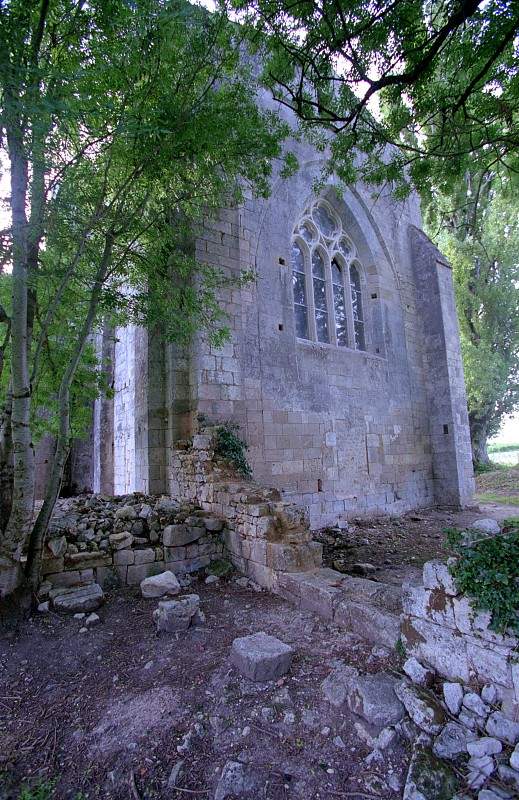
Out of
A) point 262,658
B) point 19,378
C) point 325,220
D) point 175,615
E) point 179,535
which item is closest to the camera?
point 262,658

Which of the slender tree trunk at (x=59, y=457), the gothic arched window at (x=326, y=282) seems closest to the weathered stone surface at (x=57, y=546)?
the slender tree trunk at (x=59, y=457)

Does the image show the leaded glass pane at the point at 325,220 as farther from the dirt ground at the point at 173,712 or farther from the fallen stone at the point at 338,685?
the fallen stone at the point at 338,685

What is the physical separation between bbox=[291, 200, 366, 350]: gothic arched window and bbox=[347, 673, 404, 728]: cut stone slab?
6.88m

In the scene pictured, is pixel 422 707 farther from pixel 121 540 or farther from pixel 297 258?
pixel 297 258

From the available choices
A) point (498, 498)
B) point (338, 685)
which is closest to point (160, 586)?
point (338, 685)

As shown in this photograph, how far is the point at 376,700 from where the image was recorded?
7.58 feet

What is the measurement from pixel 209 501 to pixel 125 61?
5115mm

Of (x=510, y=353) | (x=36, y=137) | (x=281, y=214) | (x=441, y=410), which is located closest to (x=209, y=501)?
(x=36, y=137)

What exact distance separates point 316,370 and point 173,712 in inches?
265

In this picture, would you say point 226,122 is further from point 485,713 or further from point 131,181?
point 485,713

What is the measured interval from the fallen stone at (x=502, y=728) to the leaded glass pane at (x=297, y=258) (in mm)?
8206

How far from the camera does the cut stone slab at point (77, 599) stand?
12.9 ft

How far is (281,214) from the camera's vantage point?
8359 millimetres

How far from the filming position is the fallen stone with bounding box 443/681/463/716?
86.4 inches
